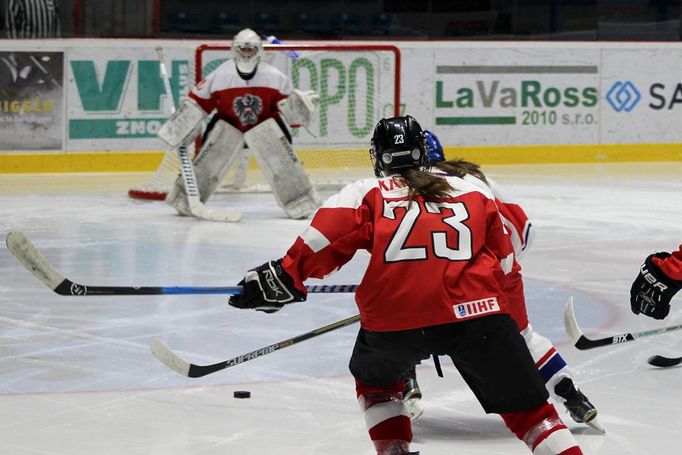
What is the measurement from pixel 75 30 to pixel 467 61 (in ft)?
10.2

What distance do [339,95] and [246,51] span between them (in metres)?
2.31

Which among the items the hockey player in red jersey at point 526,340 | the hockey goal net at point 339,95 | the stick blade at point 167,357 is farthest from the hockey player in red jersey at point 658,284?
the hockey goal net at point 339,95

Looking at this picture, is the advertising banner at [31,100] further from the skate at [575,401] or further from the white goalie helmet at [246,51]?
the skate at [575,401]

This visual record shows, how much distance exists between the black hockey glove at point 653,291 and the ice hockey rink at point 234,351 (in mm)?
342

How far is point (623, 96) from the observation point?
37.1 ft

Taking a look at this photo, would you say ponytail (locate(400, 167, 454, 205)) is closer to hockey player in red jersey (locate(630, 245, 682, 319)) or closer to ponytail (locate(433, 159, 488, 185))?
ponytail (locate(433, 159, 488, 185))

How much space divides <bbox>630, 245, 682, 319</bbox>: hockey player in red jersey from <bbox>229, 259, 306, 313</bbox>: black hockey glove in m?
0.92

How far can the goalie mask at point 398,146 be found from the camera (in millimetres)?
2541

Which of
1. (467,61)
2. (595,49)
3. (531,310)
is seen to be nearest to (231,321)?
(531,310)

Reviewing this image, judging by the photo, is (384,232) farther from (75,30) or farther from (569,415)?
(75,30)

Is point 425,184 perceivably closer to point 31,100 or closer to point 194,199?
point 194,199

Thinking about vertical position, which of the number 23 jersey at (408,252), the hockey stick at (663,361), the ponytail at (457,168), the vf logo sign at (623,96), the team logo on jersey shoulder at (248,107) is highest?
the ponytail at (457,168)

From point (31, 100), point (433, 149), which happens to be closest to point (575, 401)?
point (433, 149)

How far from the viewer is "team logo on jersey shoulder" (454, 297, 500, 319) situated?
240 centimetres
